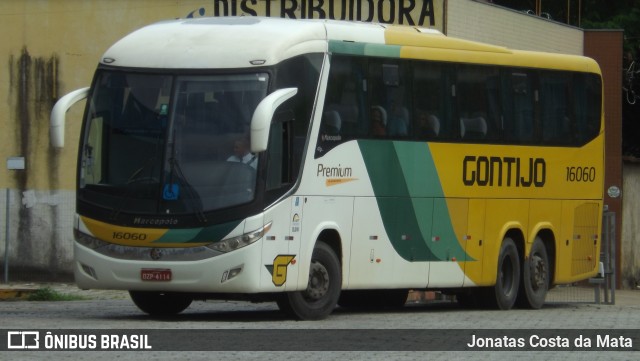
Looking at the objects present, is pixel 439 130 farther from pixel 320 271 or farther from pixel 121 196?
pixel 121 196

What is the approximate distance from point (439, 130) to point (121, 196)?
16.8ft

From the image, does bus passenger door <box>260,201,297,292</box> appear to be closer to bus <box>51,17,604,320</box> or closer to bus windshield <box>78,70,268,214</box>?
bus <box>51,17,604,320</box>

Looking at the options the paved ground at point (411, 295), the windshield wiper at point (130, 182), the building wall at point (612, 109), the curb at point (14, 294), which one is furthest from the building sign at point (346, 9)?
the windshield wiper at point (130, 182)

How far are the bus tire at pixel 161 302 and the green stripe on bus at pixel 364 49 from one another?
3.47 metres

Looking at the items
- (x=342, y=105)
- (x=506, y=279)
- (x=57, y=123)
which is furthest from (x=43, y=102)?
(x=57, y=123)

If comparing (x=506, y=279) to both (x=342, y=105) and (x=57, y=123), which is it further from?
(x=57, y=123)

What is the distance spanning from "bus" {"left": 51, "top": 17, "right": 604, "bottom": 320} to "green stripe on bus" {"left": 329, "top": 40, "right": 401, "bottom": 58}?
0.11ft

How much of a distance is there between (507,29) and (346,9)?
422 centimetres

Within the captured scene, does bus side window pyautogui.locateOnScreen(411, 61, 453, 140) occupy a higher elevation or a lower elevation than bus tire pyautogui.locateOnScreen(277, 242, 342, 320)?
higher

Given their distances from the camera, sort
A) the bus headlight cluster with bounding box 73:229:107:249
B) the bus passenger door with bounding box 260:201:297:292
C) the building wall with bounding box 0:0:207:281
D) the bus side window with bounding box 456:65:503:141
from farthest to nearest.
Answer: the building wall with bounding box 0:0:207:281 < the bus side window with bounding box 456:65:503:141 < the bus headlight cluster with bounding box 73:229:107:249 < the bus passenger door with bounding box 260:201:297:292

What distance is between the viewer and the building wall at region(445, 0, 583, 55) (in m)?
31.1

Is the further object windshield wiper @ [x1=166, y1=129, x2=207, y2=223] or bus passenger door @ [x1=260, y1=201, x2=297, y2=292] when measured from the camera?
Result: bus passenger door @ [x1=260, y1=201, x2=297, y2=292]

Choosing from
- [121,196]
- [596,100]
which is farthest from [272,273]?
[596,100]

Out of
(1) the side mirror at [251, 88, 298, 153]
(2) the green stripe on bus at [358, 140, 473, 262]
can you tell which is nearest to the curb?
(2) the green stripe on bus at [358, 140, 473, 262]
